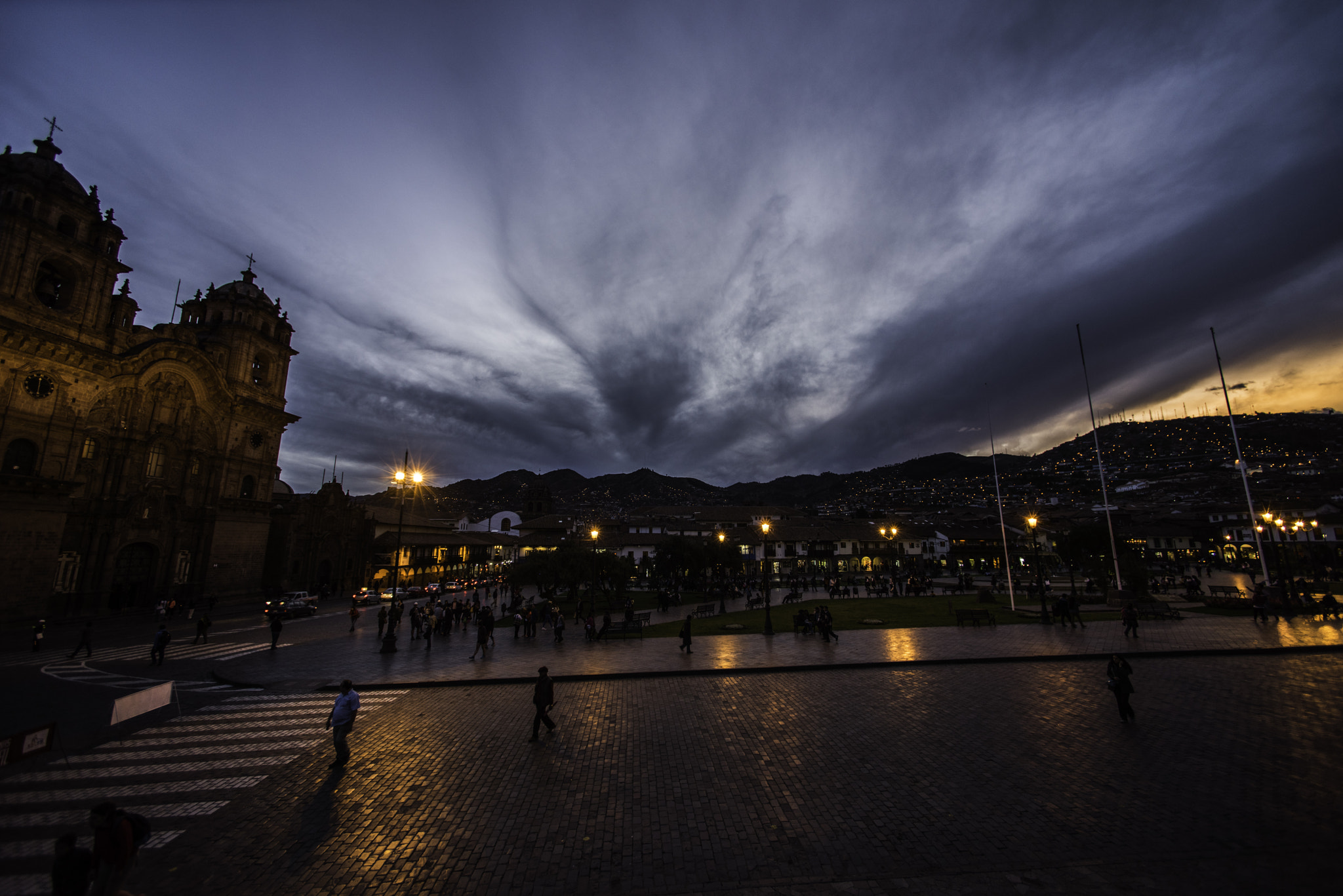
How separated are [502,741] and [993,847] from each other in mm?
8331

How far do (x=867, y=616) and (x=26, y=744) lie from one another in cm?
2783

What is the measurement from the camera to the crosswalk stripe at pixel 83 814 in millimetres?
7129

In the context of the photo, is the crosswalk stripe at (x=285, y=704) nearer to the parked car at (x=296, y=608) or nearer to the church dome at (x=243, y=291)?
the parked car at (x=296, y=608)

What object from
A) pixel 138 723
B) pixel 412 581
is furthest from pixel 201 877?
pixel 412 581

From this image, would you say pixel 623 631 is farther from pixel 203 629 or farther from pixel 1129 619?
pixel 1129 619

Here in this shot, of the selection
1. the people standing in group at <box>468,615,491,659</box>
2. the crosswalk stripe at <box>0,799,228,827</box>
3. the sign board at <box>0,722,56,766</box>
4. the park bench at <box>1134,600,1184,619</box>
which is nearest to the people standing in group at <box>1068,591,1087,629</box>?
the park bench at <box>1134,600,1184,619</box>

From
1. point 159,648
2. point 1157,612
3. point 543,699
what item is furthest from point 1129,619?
point 159,648

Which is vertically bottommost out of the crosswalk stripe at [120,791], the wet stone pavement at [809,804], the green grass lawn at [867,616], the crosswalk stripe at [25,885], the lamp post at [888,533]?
the crosswalk stripe at [120,791]

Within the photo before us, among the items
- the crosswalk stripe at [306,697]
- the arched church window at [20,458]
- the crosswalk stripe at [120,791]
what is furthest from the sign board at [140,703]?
the arched church window at [20,458]

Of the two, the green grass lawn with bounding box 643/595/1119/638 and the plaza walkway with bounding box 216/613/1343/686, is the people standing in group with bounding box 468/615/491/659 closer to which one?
the plaza walkway with bounding box 216/613/1343/686

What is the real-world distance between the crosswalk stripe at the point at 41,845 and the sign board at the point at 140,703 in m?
3.42

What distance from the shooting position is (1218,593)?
111 ft

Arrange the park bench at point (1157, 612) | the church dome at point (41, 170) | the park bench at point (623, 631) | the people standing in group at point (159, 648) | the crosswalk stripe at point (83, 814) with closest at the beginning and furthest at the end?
the crosswalk stripe at point (83, 814)
the people standing in group at point (159, 648)
the park bench at point (623, 631)
the park bench at point (1157, 612)
the church dome at point (41, 170)

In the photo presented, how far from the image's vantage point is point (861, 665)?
1560cm
